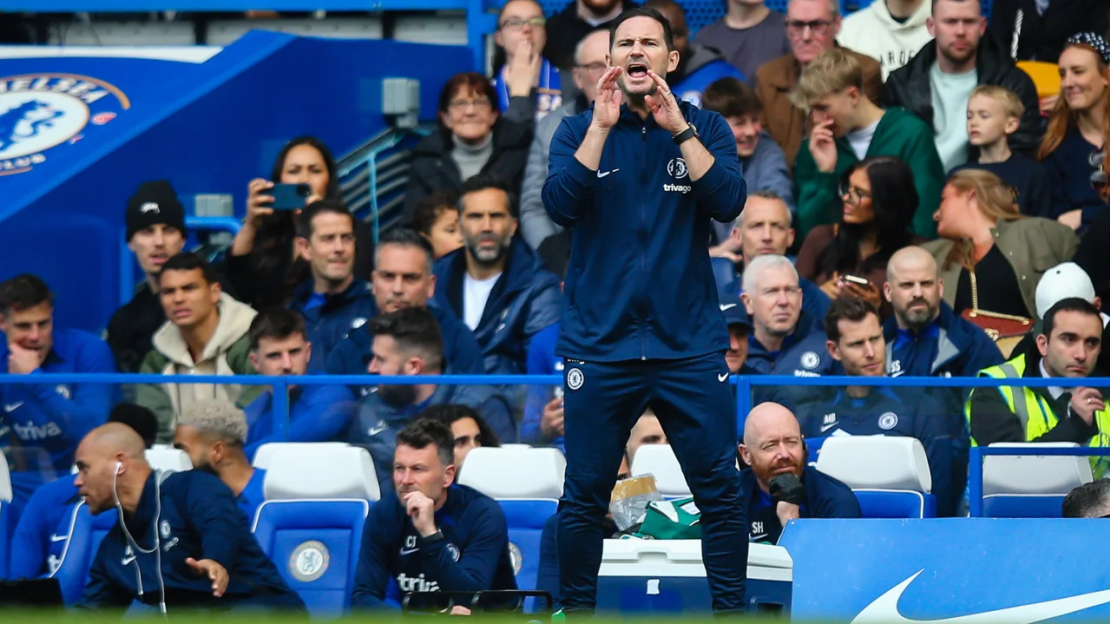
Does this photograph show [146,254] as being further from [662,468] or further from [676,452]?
[676,452]

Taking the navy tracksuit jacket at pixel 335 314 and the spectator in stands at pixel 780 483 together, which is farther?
the navy tracksuit jacket at pixel 335 314

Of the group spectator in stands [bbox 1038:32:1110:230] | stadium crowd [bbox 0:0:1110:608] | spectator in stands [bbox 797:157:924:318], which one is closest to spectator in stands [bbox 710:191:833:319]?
stadium crowd [bbox 0:0:1110:608]

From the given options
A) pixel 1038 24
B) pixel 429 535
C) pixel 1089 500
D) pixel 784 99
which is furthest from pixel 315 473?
pixel 1038 24

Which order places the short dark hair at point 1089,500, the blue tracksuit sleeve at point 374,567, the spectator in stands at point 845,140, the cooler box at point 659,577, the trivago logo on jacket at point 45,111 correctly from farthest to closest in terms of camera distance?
1. the trivago logo on jacket at point 45,111
2. the spectator in stands at point 845,140
3. the blue tracksuit sleeve at point 374,567
4. the short dark hair at point 1089,500
5. the cooler box at point 659,577

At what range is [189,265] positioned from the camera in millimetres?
9039

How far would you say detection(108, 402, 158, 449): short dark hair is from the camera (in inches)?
293

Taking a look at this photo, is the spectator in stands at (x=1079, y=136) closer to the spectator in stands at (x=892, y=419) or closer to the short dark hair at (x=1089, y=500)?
the spectator in stands at (x=892, y=419)

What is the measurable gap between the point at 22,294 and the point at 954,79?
4.74 meters

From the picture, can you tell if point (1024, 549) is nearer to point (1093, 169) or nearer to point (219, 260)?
point (1093, 169)

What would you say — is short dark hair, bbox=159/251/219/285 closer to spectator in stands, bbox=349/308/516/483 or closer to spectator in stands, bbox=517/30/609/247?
spectator in stands, bbox=517/30/609/247

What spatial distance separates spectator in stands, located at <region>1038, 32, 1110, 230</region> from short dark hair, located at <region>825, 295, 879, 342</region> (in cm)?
173

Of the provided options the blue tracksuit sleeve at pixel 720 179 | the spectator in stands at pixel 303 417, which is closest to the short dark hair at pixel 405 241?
the spectator in stands at pixel 303 417

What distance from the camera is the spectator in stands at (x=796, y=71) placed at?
989 cm

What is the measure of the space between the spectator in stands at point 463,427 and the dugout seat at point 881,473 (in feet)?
4.21
